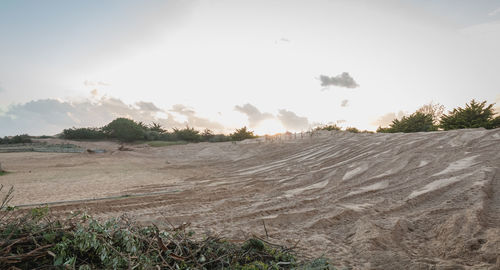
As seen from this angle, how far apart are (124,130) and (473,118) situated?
29650mm

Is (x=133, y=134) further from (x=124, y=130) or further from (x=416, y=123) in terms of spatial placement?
(x=416, y=123)

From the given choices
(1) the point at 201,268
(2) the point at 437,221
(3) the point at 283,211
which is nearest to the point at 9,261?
(1) the point at 201,268

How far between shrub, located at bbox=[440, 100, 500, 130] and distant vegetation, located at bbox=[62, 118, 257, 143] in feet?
54.5

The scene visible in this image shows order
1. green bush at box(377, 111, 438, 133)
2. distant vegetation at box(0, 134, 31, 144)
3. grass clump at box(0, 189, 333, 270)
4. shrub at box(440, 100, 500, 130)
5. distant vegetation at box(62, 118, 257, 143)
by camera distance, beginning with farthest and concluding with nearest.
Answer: distant vegetation at box(62, 118, 257, 143)
distant vegetation at box(0, 134, 31, 144)
green bush at box(377, 111, 438, 133)
shrub at box(440, 100, 500, 130)
grass clump at box(0, 189, 333, 270)

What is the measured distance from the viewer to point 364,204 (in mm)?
4344

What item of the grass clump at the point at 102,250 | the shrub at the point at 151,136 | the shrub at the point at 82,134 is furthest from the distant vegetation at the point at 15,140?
the grass clump at the point at 102,250

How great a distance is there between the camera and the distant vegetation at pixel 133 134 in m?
26.5

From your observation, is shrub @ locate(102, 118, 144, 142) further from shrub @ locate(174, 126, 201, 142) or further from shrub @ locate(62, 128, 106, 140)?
shrub @ locate(174, 126, 201, 142)

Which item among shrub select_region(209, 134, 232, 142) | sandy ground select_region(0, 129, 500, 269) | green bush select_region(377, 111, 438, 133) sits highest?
green bush select_region(377, 111, 438, 133)

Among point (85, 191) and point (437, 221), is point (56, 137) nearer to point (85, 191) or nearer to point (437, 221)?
point (85, 191)

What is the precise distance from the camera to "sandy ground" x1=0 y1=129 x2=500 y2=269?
109 inches

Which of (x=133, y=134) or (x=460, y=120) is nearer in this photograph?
(x=460, y=120)

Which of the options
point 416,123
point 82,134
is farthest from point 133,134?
point 416,123

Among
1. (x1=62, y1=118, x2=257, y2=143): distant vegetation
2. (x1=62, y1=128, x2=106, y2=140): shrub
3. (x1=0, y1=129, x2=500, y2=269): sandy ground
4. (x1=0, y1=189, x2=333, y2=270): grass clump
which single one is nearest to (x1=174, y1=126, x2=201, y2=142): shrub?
(x1=62, y1=118, x2=257, y2=143): distant vegetation
